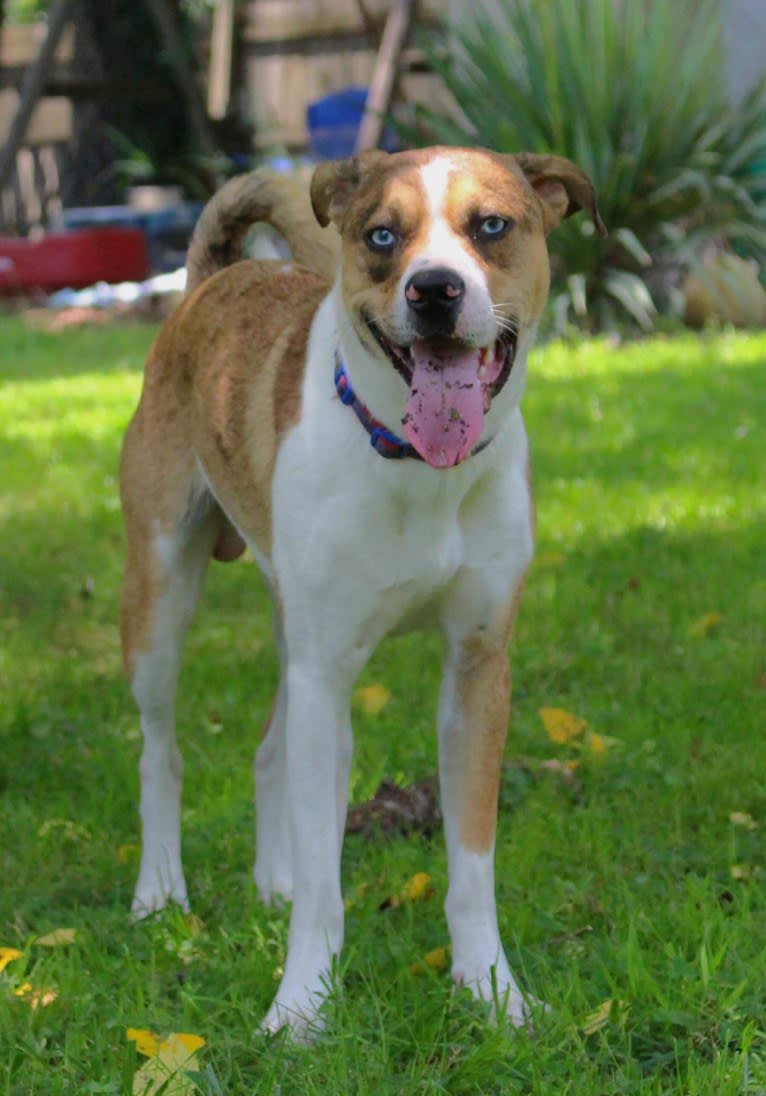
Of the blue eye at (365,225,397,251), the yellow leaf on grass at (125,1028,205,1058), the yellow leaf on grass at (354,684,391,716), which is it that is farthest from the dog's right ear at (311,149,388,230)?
the yellow leaf on grass at (354,684,391,716)

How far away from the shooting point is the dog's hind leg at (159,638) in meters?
3.95

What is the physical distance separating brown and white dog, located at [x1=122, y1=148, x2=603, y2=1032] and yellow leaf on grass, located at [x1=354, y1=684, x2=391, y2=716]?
120 centimetres

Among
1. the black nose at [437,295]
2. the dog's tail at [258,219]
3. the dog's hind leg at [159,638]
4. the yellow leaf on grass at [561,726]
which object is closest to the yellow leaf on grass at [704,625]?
the yellow leaf on grass at [561,726]

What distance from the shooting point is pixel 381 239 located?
10.2 feet

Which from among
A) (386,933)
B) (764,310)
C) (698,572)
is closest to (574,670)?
(698,572)

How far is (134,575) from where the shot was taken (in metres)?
4.00

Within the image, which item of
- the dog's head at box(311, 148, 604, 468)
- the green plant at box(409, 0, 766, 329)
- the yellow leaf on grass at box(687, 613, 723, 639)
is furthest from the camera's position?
the green plant at box(409, 0, 766, 329)

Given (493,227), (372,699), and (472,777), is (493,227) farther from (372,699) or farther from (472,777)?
(372,699)

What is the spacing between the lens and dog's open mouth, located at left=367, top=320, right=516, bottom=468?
3010 millimetres

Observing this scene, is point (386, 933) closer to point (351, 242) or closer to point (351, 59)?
point (351, 242)

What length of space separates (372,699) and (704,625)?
3.74 ft

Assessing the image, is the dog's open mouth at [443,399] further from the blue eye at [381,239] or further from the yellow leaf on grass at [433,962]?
the yellow leaf on grass at [433,962]

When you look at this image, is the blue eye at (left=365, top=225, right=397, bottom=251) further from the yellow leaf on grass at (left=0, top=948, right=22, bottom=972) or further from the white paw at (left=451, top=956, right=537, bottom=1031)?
the yellow leaf on grass at (left=0, top=948, right=22, bottom=972)

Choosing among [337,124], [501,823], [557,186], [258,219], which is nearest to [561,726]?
[501,823]
